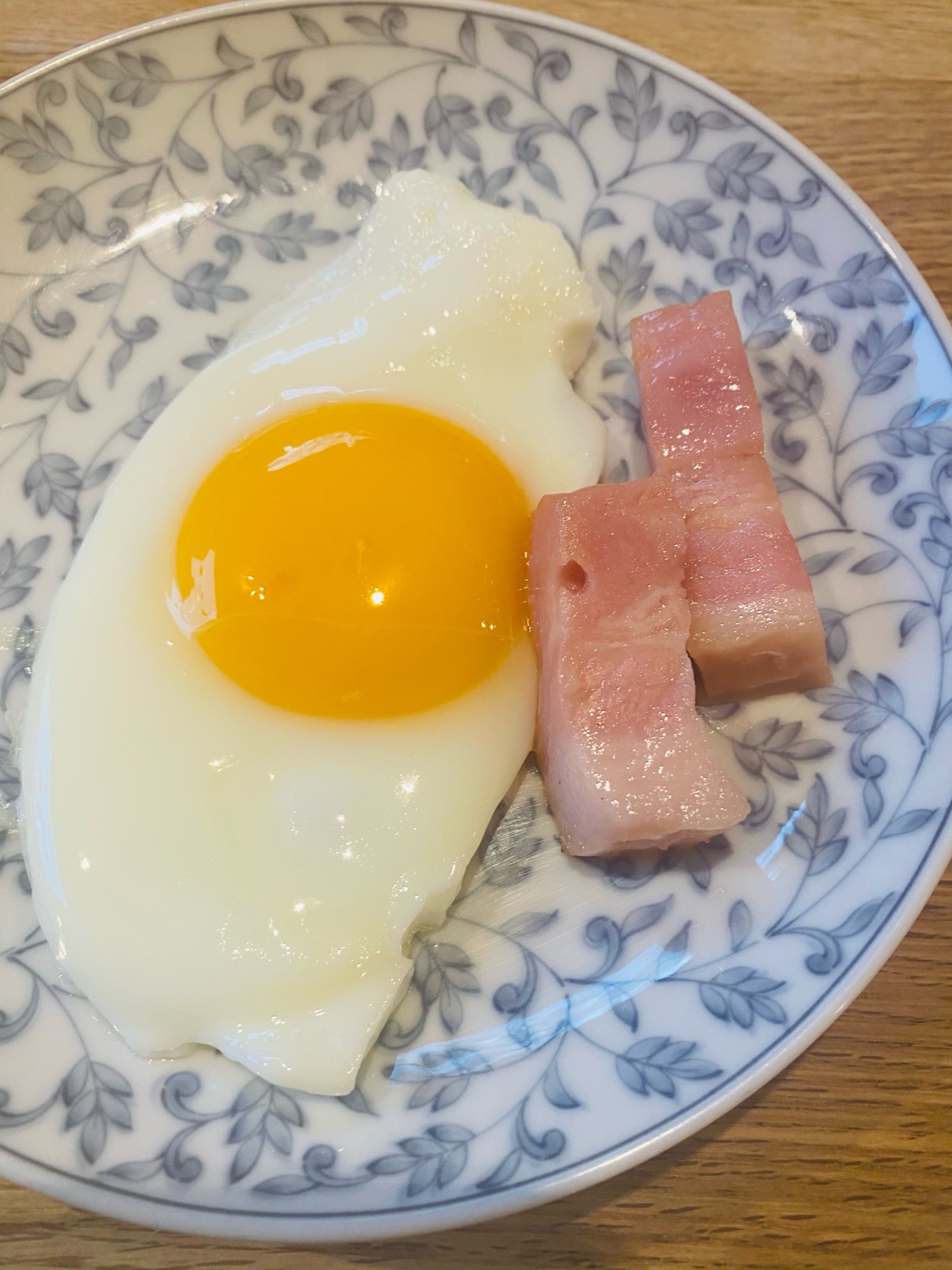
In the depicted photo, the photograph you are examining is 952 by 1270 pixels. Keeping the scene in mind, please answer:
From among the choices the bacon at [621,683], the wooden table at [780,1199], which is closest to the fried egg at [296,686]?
the bacon at [621,683]

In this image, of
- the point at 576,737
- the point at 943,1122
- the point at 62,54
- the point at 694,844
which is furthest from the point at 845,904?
the point at 62,54

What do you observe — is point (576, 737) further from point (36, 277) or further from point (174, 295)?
point (36, 277)

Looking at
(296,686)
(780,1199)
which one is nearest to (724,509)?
(296,686)

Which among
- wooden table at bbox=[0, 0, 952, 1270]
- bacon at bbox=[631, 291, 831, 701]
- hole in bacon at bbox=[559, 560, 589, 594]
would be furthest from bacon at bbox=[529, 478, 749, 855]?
wooden table at bbox=[0, 0, 952, 1270]

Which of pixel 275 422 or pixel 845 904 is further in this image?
pixel 275 422

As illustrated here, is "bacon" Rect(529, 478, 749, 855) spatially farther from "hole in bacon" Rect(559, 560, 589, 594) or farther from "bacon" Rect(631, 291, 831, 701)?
"bacon" Rect(631, 291, 831, 701)

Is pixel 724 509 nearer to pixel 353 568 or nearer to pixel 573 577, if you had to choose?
pixel 573 577

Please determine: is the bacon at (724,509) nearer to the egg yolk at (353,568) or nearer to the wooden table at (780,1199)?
the egg yolk at (353,568)
